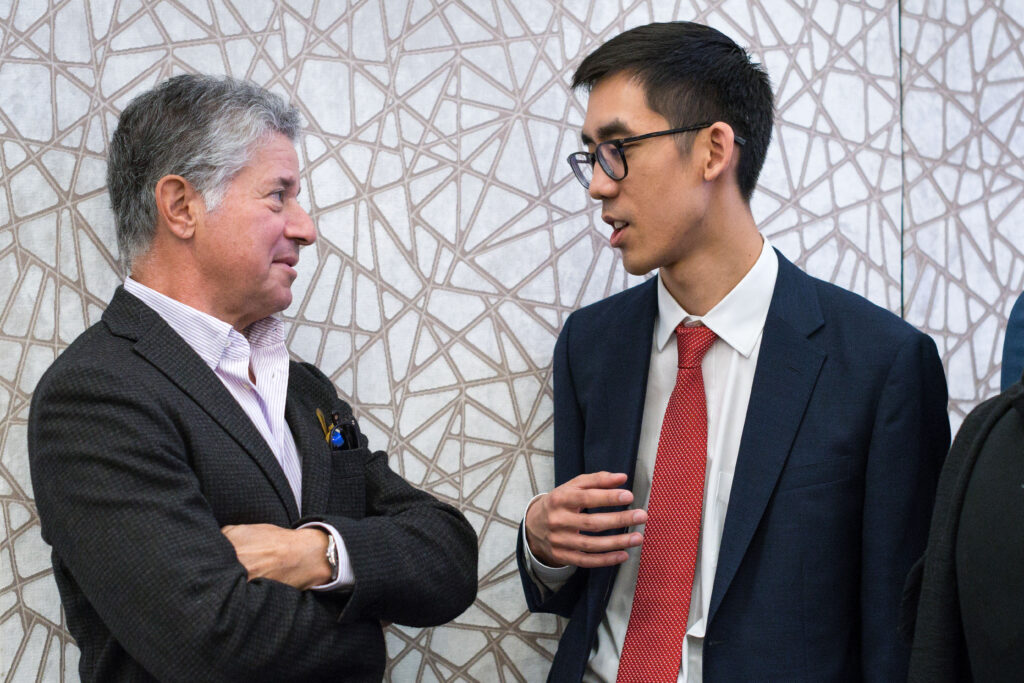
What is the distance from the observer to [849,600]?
174 cm

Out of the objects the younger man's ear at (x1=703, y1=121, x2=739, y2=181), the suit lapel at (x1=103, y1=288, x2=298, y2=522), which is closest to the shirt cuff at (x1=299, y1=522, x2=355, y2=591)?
the suit lapel at (x1=103, y1=288, x2=298, y2=522)

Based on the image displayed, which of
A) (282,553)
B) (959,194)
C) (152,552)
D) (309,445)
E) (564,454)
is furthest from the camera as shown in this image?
(959,194)

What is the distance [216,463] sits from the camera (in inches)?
61.2

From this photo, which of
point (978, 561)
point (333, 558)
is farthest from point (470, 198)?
point (978, 561)

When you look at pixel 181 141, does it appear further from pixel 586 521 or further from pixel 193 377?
pixel 586 521

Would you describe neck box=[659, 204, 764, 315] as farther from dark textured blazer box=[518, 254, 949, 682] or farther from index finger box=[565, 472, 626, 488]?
index finger box=[565, 472, 626, 488]

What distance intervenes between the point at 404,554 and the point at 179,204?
0.69 m

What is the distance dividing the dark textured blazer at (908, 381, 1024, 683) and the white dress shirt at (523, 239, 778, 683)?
19.0 inches

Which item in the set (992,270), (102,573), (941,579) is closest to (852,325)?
(941,579)

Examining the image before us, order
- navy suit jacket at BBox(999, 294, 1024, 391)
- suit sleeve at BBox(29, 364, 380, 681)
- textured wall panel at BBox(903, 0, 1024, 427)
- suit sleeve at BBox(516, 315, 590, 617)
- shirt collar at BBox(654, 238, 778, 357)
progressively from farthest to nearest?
textured wall panel at BBox(903, 0, 1024, 427) < suit sleeve at BBox(516, 315, 590, 617) < shirt collar at BBox(654, 238, 778, 357) < navy suit jacket at BBox(999, 294, 1024, 391) < suit sleeve at BBox(29, 364, 380, 681)

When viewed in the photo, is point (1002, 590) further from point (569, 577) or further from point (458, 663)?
point (458, 663)

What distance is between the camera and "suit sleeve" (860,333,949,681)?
1667 mm

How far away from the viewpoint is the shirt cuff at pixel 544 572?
1930mm

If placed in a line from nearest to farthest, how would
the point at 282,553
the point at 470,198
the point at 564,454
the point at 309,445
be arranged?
1. the point at 282,553
2. the point at 309,445
3. the point at 564,454
4. the point at 470,198
